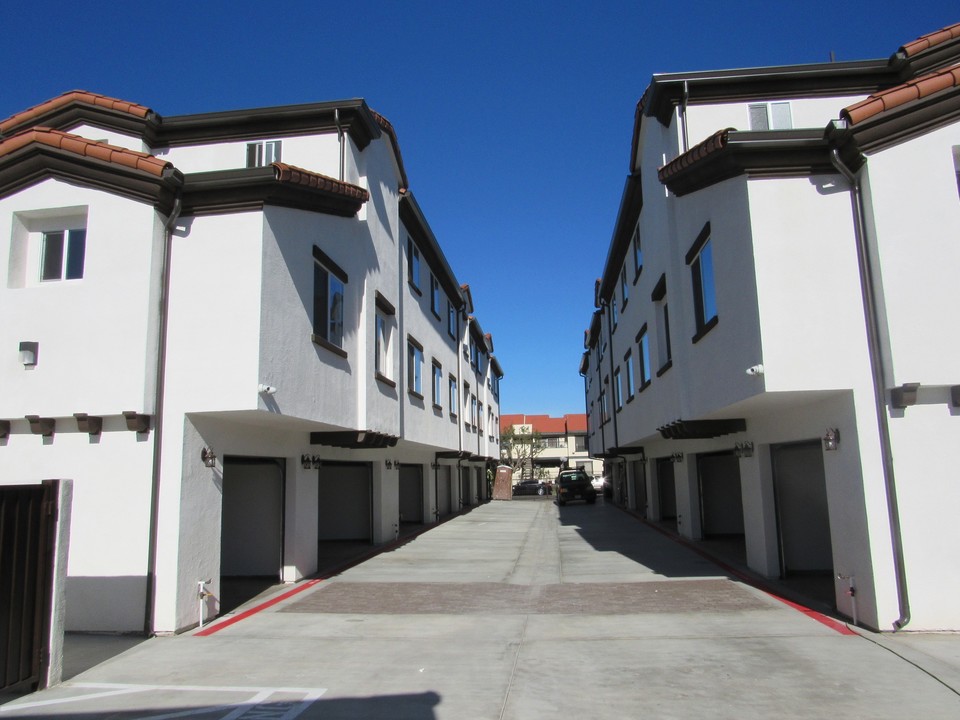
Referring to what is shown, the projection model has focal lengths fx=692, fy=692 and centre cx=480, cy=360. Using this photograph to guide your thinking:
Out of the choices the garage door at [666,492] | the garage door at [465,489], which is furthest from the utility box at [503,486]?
the garage door at [666,492]

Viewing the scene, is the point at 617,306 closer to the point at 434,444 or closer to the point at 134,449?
the point at 434,444

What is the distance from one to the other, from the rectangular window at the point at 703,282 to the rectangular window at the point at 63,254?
8767mm

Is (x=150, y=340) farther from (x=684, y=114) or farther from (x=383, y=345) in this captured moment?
(x=684, y=114)

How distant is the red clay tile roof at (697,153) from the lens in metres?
8.48

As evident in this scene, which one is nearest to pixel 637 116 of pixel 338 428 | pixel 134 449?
pixel 338 428

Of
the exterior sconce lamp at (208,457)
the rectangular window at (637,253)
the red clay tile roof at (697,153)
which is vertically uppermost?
the rectangular window at (637,253)

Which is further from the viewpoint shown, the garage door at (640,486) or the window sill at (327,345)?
the garage door at (640,486)

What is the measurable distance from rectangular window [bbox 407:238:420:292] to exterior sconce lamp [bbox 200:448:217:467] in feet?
29.6

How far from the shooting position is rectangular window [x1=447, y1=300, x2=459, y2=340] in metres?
25.3

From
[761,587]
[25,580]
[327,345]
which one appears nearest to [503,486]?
[761,587]

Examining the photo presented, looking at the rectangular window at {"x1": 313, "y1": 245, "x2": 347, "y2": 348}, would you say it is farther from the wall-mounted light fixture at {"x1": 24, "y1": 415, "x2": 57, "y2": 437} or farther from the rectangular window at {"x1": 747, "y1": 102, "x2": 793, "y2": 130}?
the rectangular window at {"x1": 747, "y1": 102, "x2": 793, "y2": 130}

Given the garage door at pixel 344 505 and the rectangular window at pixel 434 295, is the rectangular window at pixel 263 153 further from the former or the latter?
the rectangular window at pixel 434 295

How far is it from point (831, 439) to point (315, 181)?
7.82 meters

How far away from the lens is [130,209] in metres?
9.12
